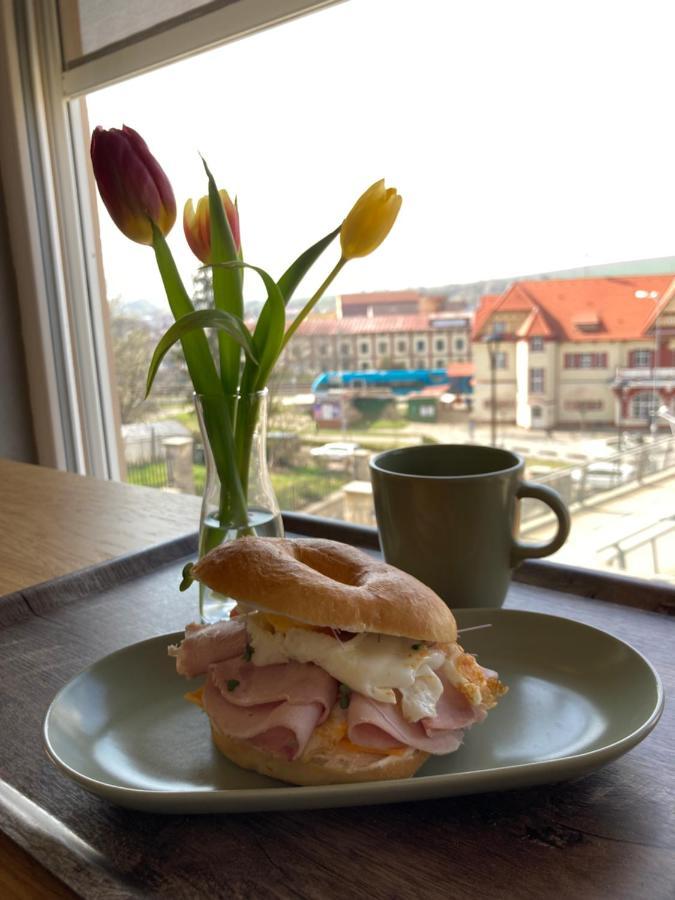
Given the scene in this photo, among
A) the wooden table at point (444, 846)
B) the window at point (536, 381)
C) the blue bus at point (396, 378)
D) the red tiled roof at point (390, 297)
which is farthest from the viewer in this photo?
the blue bus at point (396, 378)

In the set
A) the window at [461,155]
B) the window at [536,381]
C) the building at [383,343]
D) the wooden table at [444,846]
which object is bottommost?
the wooden table at [444,846]

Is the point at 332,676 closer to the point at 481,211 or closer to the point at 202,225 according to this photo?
the point at 202,225

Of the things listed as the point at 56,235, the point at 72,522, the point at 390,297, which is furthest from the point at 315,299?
the point at 56,235

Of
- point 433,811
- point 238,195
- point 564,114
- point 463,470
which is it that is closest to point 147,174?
point 238,195

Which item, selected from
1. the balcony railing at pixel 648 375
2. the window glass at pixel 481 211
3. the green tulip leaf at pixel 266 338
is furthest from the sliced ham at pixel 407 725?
the balcony railing at pixel 648 375

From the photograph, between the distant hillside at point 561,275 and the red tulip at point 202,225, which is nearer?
the red tulip at point 202,225

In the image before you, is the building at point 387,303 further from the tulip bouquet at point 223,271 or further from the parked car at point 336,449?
the tulip bouquet at point 223,271
